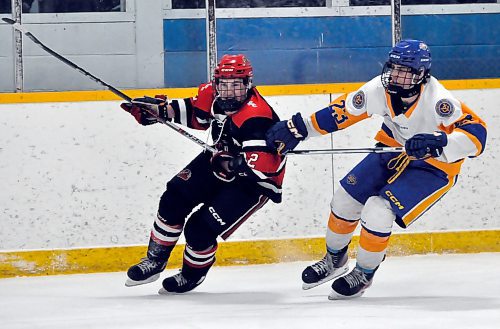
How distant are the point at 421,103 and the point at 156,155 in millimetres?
1663

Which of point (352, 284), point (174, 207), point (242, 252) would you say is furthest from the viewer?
point (242, 252)

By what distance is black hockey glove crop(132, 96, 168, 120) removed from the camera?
4.22m

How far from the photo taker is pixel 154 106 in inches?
167

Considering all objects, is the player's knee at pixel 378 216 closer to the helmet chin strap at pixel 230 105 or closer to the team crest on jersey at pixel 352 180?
the team crest on jersey at pixel 352 180

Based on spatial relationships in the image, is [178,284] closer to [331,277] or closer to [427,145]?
[331,277]

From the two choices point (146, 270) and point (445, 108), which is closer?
point (445, 108)

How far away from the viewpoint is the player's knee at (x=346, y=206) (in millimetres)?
3982

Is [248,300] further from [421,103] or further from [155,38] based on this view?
[155,38]

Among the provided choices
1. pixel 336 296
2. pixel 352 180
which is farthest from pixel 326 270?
pixel 352 180

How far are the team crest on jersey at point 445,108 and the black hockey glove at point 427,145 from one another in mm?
121

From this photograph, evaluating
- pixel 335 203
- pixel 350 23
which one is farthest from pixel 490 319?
pixel 350 23

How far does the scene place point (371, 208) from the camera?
379cm

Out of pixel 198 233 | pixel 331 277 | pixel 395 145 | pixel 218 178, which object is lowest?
pixel 331 277

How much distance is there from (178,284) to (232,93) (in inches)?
30.8
